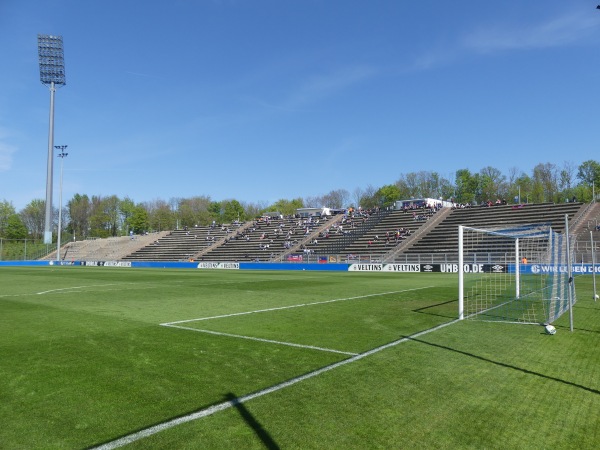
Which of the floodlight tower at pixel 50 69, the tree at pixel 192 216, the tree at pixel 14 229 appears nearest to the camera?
the floodlight tower at pixel 50 69

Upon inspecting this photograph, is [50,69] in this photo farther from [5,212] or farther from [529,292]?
[529,292]

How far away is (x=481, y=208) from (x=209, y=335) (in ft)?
164

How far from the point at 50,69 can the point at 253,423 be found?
69.2 metres

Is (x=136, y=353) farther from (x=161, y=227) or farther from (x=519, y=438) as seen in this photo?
(x=161, y=227)

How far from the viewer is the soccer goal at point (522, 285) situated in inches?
435

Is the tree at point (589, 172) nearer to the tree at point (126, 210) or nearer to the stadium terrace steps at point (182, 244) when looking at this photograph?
the stadium terrace steps at point (182, 244)

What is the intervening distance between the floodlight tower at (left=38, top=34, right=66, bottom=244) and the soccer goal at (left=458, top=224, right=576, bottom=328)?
5370cm

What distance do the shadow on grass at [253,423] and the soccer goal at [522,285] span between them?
732 centimetres

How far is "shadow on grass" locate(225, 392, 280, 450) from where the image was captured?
12.6 feet

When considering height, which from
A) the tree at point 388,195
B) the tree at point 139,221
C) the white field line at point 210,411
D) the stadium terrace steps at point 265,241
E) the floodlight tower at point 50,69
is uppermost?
the floodlight tower at point 50,69

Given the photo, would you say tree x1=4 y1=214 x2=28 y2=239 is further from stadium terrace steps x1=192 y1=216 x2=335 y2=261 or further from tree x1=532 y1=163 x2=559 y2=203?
tree x1=532 y1=163 x2=559 y2=203

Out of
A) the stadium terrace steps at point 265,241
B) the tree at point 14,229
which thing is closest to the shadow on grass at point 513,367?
the stadium terrace steps at point 265,241

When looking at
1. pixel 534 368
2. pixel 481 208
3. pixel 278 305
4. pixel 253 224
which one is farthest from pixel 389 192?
pixel 534 368

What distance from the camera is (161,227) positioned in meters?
106
